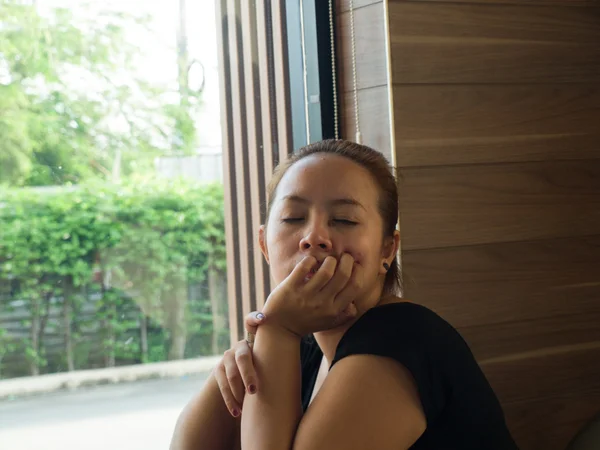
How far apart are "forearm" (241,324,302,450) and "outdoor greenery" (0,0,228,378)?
93 cm

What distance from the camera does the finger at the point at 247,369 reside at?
1.06 m

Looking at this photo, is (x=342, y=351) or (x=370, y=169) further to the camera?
(x=370, y=169)

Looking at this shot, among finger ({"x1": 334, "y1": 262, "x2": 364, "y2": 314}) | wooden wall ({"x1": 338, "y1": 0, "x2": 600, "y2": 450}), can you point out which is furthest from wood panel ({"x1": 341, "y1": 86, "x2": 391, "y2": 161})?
finger ({"x1": 334, "y1": 262, "x2": 364, "y2": 314})

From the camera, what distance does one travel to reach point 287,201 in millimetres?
1195

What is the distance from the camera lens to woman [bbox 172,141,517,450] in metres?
1.00

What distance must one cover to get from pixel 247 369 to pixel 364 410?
0.19 meters

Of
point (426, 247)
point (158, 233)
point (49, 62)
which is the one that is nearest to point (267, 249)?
point (426, 247)

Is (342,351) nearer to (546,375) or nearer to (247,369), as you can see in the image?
(247,369)

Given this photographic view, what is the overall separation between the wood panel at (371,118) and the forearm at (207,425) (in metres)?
0.77

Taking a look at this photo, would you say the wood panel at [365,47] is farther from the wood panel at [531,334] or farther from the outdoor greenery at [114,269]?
the wood panel at [531,334]

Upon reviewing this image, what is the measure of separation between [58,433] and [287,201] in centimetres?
112

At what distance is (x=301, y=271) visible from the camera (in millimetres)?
1109

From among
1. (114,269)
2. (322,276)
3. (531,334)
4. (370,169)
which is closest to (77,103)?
(114,269)

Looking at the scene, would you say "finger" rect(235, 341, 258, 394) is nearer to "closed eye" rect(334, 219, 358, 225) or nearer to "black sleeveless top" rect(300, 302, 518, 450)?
"black sleeveless top" rect(300, 302, 518, 450)
